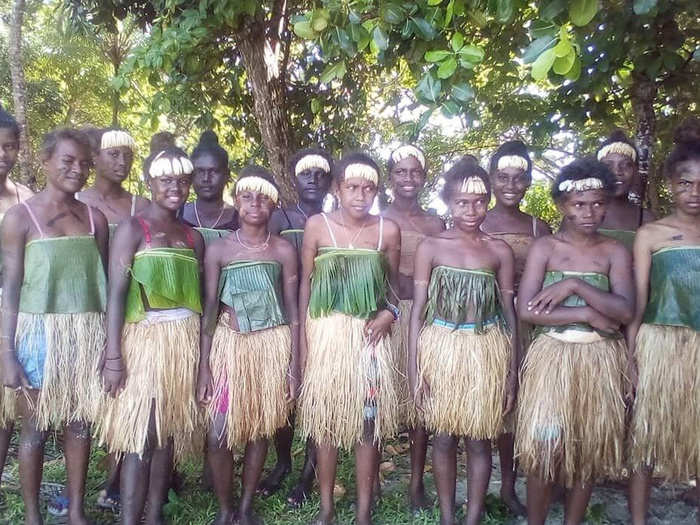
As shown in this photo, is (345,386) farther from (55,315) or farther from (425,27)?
(425,27)

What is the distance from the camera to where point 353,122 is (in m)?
5.55

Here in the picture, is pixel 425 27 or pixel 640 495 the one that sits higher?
pixel 425 27

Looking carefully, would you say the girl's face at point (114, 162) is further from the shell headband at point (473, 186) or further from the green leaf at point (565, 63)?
the green leaf at point (565, 63)

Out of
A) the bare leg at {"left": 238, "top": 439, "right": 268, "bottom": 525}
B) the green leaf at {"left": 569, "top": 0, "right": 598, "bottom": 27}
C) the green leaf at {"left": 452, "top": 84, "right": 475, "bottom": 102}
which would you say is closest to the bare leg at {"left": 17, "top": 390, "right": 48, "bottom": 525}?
the bare leg at {"left": 238, "top": 439, "right": 268, "bottom": 525}

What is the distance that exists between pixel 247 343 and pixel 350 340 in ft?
1.55

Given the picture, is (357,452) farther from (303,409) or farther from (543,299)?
(543,299)

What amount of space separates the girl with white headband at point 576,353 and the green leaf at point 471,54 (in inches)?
28.8

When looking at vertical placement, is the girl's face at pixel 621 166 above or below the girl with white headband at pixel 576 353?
above

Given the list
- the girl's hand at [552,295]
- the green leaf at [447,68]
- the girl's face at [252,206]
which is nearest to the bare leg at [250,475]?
the girl's face at [252,206]

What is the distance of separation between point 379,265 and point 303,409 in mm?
755

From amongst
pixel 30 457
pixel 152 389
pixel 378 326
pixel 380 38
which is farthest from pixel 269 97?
pixel 30 457

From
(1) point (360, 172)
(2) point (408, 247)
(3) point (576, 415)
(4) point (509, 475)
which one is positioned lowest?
(4) point (509, 475)

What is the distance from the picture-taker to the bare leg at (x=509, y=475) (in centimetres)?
305

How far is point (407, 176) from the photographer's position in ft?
10.2
